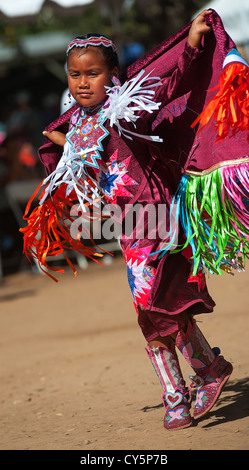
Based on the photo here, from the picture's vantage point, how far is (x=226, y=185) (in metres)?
2.85

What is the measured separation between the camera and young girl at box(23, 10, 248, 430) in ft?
9.25

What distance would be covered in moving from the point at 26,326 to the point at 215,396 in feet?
12.8

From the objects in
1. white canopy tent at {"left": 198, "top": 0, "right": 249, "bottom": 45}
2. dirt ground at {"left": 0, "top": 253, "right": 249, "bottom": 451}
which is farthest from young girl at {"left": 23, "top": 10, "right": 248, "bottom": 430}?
white canopy tent at {"left": 198, "top": 0, "right": 249, "bottom": 45}

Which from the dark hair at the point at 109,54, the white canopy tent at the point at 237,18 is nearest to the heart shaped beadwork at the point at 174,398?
the dark hair at the point at 109,54

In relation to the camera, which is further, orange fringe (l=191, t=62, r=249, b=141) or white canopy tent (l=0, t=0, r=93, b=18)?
white canopy tent (l=0, t=0, r=93, b=18)

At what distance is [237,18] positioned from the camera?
9258 mm

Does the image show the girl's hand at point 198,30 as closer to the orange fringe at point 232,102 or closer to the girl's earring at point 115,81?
the orange fringe at point 232,102

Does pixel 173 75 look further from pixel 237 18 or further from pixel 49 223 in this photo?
pixel 237 18

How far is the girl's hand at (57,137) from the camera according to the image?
309 centimetres

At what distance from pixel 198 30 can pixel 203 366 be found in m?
1.52

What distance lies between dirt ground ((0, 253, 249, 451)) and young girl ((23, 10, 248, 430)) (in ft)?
0.83

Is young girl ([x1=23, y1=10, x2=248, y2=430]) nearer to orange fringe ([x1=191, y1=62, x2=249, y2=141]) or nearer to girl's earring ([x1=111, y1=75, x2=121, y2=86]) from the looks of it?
girl's earring ([x1=111, y1=75, x2=121, y2=86])

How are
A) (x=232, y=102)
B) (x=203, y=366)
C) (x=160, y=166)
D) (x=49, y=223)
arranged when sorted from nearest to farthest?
(x=232, y=102)
(x=160, y=166)
(x=203, y=366)
(x=49, y=223)

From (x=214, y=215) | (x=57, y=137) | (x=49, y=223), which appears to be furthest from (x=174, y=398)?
(x=57, y=137)
